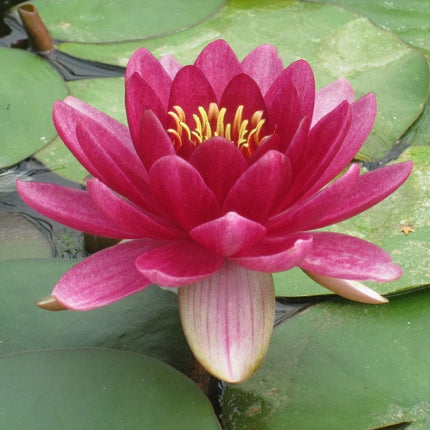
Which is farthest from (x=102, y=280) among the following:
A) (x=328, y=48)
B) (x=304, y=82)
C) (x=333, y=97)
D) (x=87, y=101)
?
(x=328, y=48)

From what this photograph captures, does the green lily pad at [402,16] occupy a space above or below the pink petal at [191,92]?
below

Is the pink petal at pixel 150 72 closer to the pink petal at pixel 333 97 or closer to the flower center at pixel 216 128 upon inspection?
the flower center at pixel 216 128

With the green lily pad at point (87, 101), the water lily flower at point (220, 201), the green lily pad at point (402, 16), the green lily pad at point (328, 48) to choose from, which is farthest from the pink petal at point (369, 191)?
the green lily pad at point (402, 16)

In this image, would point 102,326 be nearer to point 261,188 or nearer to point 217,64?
point 261,188

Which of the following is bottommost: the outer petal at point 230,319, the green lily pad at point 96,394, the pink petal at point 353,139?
the green lily pad at point 96,394

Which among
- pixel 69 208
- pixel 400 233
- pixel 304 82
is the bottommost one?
pixel 400 233

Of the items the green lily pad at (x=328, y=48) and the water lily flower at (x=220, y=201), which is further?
the green lily pad at (x=328, y=48)

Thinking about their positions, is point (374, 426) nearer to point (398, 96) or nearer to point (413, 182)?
point (413, 182)
